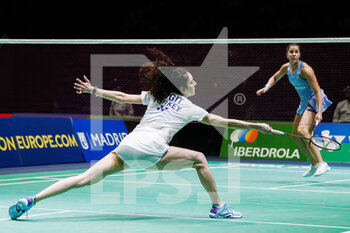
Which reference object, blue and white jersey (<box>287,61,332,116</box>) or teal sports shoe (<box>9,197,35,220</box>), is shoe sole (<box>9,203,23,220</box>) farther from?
blue and white jersey (<box>287,61,332,116</box>)

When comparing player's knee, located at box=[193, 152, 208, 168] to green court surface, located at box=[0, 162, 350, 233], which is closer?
green court surface, located at box=[0, 162, 350, 233]

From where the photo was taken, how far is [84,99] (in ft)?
78.1

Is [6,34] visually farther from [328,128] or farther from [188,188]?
[188,188]

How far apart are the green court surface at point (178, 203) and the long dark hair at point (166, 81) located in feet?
4.72

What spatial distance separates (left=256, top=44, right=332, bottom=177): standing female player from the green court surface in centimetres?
42

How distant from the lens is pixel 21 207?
314 inches

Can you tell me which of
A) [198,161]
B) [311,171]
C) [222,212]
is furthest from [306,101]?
[198,161]

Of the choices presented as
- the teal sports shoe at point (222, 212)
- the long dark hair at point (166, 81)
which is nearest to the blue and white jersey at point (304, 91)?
the teal sports shoe at point (222, 212)

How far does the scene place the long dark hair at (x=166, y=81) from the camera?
26.4ft

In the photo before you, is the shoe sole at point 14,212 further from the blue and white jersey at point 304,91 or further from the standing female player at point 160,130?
the blue and white jersey at point 304,91

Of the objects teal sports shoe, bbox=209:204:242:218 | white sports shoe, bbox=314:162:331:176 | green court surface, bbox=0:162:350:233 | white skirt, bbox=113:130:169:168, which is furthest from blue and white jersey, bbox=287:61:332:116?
white skirt, bbox=113:130:169:168

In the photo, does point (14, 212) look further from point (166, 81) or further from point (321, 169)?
point (321, 169)

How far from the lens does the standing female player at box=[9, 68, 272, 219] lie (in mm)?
7934

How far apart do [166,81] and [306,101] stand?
5580 mm
